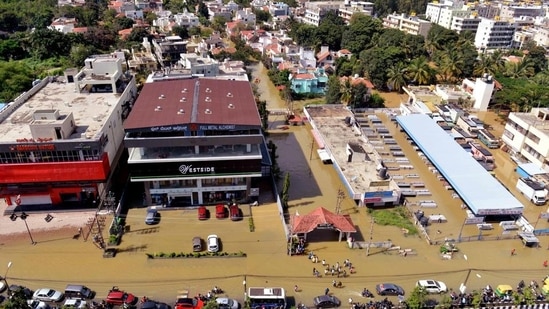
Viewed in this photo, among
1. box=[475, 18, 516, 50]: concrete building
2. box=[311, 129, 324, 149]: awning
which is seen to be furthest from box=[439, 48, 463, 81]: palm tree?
box=[475, 18, 516, 50]: concrete building

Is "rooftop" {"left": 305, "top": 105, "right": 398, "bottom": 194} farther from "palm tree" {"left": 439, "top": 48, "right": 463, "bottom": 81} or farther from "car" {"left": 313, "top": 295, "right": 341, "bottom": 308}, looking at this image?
"palm tree" {"left": 439, "top": 48, "right": 463, "bottom": 81}

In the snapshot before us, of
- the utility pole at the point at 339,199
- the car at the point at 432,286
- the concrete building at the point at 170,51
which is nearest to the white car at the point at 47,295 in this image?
the utility pole at the point at 339,199

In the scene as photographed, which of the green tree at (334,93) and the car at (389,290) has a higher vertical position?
the green tree at (334,93)

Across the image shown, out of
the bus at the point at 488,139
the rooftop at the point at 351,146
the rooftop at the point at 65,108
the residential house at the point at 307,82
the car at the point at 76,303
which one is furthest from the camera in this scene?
the residential house at the point at 307,82

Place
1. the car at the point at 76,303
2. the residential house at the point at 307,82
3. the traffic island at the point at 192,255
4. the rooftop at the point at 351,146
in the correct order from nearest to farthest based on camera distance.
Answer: the car at the point at 76,303 < the traffic island at the point at 192,255 < the rooftop at the point at 351,146 < the residential house at the point at 307,82

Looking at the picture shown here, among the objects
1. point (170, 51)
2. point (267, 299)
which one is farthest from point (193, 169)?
point (170, 51)

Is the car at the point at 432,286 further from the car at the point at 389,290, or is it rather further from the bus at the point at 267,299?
the bus at the point at 267,299

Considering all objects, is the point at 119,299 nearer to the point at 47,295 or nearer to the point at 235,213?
the point at 47,295

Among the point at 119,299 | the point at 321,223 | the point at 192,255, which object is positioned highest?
the point at 321,223
